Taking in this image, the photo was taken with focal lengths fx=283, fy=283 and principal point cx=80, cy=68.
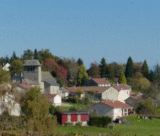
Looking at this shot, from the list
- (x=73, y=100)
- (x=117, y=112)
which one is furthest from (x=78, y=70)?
(x=117, y=112)

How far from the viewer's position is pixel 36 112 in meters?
23.1

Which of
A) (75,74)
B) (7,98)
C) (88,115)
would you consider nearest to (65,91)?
(75,74)

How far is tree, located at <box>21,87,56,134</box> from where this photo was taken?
22.6 m

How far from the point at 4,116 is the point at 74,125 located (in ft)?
41.5

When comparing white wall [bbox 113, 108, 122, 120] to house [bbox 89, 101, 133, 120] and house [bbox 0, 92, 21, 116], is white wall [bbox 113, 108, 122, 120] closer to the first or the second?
house [bbox 89, 101, 133, 120]

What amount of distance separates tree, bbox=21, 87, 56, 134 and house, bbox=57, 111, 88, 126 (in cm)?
1385

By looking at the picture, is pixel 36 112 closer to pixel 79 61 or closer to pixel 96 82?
pixel 96 82

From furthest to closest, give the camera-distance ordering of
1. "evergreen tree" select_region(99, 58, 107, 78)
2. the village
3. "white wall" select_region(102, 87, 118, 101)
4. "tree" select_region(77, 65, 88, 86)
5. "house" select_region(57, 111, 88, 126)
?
"evergreen tree" select_region(99, 58, 107, 78)
"tree" select_region(77, 65, 88, 86)
"white wall" select_region(102, 87, 118, 101)
"house" select_region(57, 111, 88, 126)
the village

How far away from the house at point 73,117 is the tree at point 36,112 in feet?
45.4

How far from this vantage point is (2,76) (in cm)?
2448

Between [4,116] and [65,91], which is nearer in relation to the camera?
[4,116]

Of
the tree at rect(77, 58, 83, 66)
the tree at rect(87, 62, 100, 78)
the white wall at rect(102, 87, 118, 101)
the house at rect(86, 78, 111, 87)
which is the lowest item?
the white wall at rect(102, 87, 118, 101)

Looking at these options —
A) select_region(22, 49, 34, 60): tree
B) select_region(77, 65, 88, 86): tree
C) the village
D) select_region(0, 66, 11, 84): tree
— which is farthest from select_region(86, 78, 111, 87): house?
select_region(0, 66, 11, 84): tree

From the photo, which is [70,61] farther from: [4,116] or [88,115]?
[4,116]
